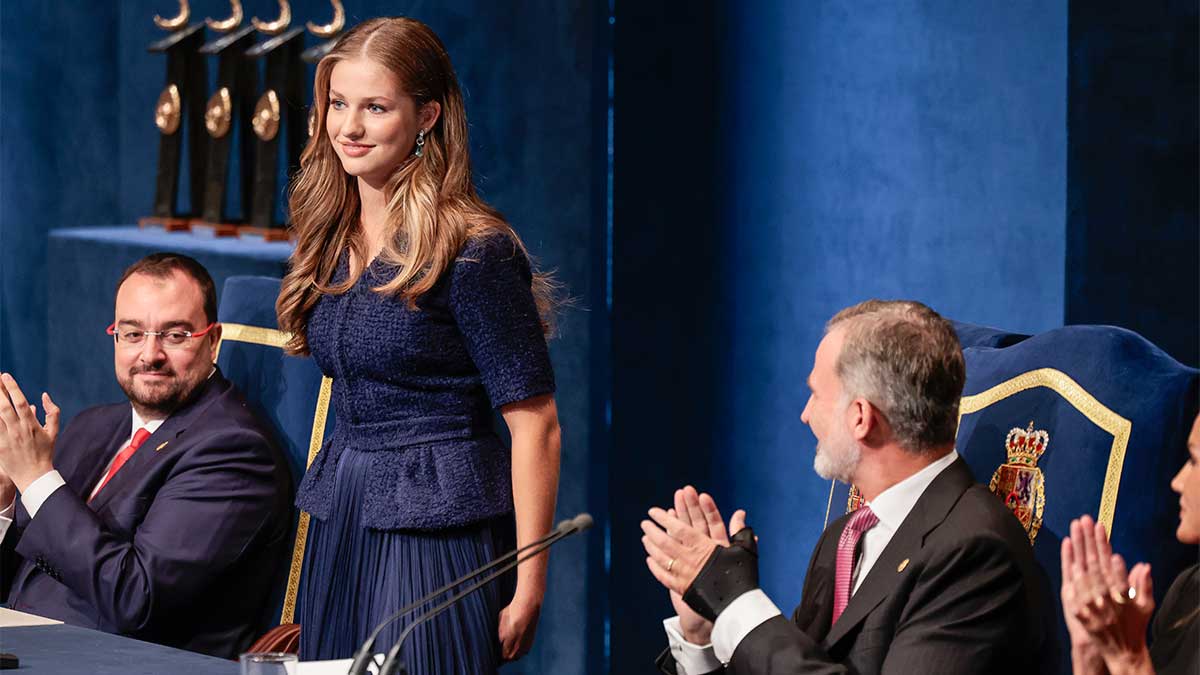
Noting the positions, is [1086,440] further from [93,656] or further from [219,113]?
[219,113]

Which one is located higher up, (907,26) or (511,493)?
(907,26)

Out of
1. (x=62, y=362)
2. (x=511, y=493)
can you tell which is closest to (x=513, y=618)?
(x=511, y=493)

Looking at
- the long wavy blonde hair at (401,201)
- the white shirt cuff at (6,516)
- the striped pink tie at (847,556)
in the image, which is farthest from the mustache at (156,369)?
the striped pink tie at (847,556)

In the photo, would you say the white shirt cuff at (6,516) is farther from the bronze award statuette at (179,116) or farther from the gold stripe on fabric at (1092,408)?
the bronze award statuette at (179,116)

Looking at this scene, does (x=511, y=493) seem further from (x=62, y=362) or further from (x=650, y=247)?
(x=62, y=362)

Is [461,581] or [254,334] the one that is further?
[254,334]

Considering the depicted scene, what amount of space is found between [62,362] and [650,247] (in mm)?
2353

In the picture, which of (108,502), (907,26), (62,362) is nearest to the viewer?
(108,502)

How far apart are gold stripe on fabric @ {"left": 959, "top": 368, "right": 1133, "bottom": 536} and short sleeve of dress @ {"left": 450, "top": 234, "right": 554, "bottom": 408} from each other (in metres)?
0.68

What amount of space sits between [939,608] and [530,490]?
0.69 m

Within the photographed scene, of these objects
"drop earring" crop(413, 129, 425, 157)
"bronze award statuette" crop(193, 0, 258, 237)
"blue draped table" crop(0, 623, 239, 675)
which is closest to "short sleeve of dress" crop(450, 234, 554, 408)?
"drop earring" crop(413, 129, 425, 157)

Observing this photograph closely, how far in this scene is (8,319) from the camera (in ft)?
20.6

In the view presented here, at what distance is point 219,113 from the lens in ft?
16.5

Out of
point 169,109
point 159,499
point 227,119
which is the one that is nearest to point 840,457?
point 159,499
